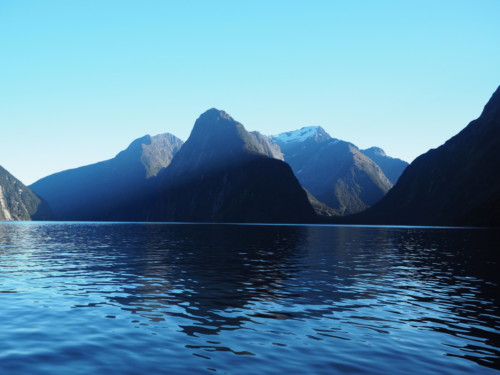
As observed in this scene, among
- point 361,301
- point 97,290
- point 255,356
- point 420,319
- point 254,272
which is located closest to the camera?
point 255,356

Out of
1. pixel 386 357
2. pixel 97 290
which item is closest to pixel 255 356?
pixel 386 357

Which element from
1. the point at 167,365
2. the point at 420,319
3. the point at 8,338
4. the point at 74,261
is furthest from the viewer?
the point at 74,261

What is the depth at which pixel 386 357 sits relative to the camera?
62.4 ft

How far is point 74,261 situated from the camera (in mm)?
56844

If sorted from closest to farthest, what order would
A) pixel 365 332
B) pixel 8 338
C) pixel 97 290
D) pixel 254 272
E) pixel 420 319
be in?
pixel 8 338 < pixel 365 332 < pixel 420 319 < pixel 97 290 < pixel 254 272

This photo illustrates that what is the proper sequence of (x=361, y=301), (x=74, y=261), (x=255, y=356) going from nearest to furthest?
1. (x=255, y=356)
2. (x=361, y=301)
3. (x=74, y=261)

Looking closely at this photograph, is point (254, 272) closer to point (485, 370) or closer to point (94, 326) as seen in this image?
point (94, 326)

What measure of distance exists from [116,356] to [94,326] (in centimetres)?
569

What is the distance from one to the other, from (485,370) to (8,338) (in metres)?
20.8

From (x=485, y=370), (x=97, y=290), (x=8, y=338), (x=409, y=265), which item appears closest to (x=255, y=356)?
(x=485, y=370)

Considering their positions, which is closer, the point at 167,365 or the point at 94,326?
the point at 167,365

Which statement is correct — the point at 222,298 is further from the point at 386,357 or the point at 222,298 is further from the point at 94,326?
the point at 386,357

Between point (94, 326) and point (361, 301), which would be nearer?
point (94, 326)

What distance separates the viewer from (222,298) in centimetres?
3253
